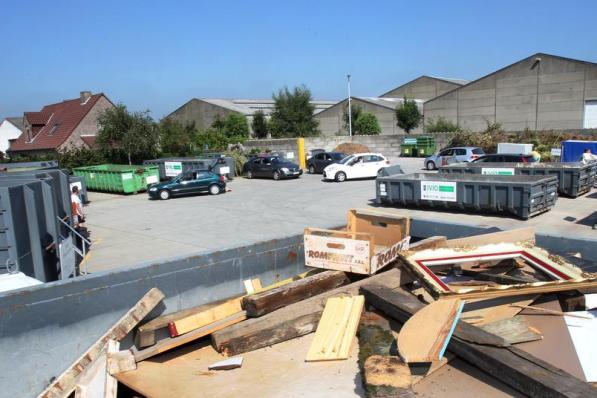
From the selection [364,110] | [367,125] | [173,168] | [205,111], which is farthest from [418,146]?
[205,111]

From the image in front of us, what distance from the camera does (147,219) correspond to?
19953mm

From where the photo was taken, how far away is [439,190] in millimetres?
17781

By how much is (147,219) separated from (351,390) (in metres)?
17.9

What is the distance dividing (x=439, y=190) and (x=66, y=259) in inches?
521

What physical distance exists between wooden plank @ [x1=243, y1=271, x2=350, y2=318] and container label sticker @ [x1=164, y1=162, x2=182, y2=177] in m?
27.7

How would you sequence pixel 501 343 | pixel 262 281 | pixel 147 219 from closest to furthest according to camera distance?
pixel 501 343, pixel 262 281, pixel 147 219

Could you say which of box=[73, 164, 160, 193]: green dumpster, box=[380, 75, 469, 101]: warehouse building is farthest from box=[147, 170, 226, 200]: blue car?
box=[380, 75, 469, 101]: warehouse building

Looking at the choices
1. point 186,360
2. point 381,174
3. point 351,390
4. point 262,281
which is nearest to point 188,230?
point 381,174

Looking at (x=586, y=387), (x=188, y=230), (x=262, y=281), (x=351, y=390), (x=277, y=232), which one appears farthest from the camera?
(x=188, y=230)

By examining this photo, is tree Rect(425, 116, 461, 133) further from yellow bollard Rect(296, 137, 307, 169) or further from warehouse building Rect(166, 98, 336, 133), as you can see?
yellow bollard Rect(296, 137, 307, 169)

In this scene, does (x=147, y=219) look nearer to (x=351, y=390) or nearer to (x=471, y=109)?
(x=351, y=390)

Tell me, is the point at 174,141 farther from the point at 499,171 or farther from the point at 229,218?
the point at 499,171

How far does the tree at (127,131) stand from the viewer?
1350 inches

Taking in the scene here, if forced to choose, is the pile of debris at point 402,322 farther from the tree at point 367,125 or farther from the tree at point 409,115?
the tree at point 409,115
